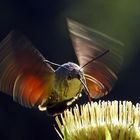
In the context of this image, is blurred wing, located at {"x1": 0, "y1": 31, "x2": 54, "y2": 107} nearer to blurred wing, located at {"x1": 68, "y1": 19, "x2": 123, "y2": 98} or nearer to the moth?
the moth

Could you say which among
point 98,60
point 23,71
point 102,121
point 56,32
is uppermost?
point 23,71

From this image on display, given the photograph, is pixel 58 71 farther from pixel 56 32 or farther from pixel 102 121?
pixel 56 32

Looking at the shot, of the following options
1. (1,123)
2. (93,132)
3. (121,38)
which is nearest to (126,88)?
(121,38)

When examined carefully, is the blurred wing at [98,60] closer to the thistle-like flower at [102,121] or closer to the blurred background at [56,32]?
the thistle-like flower at [102,121]

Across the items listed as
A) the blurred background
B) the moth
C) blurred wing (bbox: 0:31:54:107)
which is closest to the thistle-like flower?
the moth

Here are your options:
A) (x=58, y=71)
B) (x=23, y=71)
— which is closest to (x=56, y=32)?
(x=58, y=71)

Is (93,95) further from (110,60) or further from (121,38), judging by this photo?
(121,38)

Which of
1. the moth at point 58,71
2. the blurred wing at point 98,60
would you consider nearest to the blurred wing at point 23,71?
the moth at point 58,71
